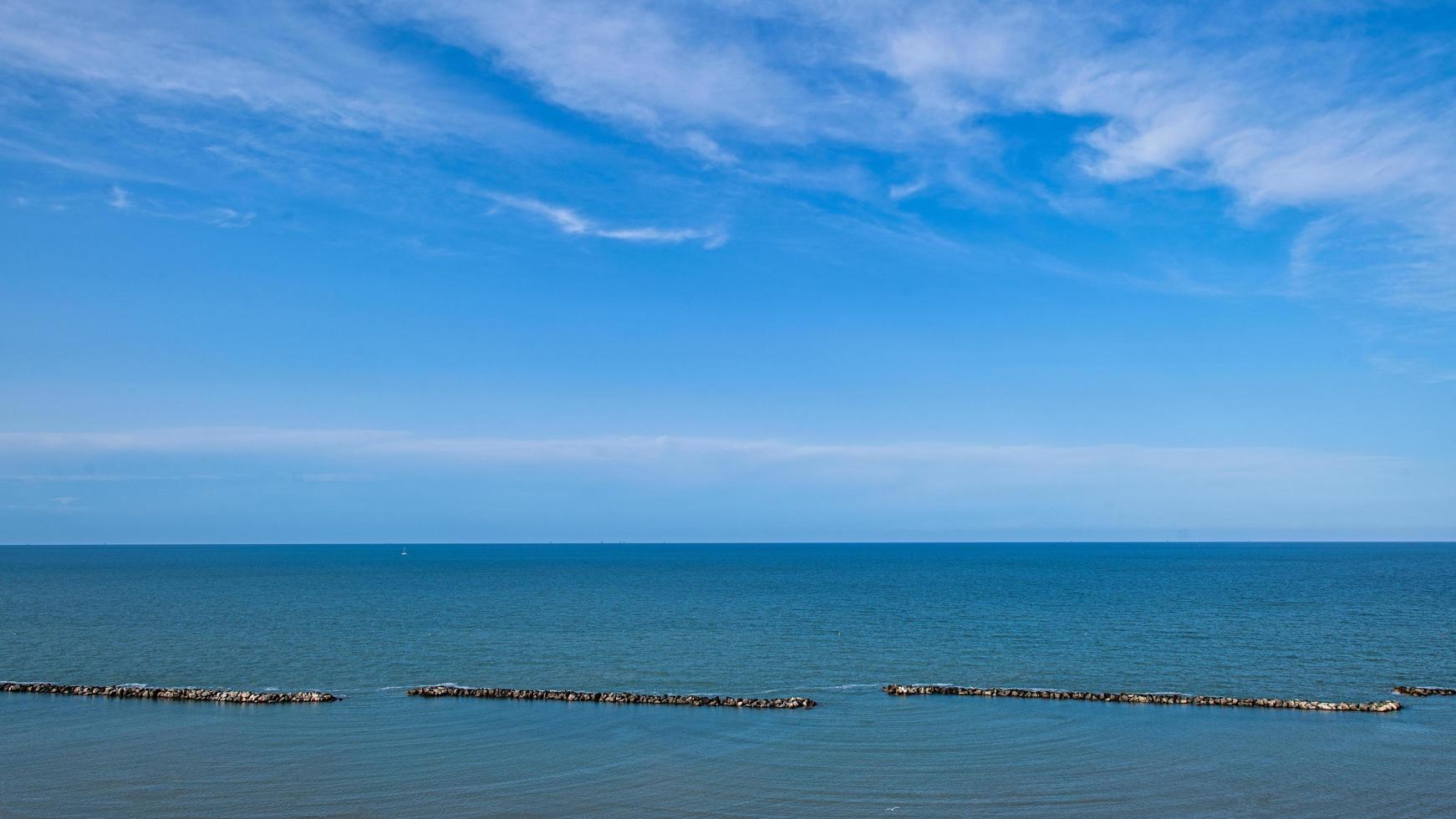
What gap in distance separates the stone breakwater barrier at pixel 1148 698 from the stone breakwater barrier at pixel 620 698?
223 inches

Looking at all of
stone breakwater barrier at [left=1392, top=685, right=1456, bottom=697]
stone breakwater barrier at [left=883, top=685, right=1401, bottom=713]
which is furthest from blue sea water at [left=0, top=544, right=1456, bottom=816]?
stone breakwater barrier at [left=883, top=685, right=1401, bottom=713]

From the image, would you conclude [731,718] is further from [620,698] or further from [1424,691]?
[1424,691]

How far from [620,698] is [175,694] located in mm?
19377

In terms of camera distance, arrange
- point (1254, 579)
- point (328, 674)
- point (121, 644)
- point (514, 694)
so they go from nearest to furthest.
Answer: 1. point (514, 694)
2. point (328, 674)
3. point (121, 644)
4. point (1254, 579)

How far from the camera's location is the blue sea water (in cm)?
2692

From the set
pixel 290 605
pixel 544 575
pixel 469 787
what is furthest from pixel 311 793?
pixel 544 575

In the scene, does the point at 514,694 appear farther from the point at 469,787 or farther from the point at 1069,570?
the point at 1069,570

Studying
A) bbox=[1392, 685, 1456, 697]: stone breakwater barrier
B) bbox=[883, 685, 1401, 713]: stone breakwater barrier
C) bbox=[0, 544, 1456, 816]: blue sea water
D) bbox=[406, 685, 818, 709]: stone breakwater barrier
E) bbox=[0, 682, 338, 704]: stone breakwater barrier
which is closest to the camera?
bbox=[0, 544, 1456, 816]: blue sea water

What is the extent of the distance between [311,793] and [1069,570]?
16352 centimetres

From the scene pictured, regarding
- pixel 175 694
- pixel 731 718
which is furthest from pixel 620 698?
pixel 175 694

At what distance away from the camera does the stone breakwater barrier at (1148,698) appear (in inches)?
1503

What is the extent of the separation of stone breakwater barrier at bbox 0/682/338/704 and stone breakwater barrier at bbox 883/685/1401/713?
25.5 m

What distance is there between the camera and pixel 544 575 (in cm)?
15000

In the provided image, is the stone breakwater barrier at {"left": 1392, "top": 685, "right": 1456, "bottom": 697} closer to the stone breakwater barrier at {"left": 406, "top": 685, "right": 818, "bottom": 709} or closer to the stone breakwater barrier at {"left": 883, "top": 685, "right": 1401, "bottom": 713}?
the stone breakwater barrier at {"left": 883, "top": 685, "right": 1401, "bottom": 713}
